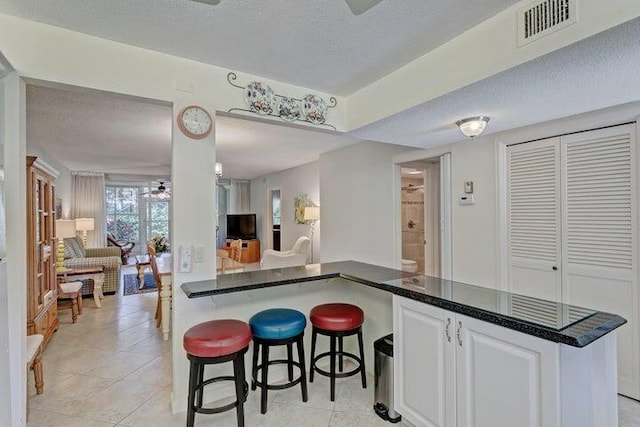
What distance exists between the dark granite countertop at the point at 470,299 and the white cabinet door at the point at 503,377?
0.20ft

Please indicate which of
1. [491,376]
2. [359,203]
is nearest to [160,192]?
[359,203]

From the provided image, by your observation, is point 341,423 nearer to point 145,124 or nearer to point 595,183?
point 595,183

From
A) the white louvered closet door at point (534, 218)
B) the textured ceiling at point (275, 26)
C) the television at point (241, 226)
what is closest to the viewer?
the textured ceiling at point (275, 26)

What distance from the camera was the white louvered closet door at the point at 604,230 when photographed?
232 centimetres

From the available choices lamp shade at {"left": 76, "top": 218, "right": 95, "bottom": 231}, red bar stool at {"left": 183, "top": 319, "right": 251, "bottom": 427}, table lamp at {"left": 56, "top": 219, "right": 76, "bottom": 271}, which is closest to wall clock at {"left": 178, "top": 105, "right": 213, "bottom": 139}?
red bar stool at {"left": 183, "top": 319, "right": 251, "bottom": 427}

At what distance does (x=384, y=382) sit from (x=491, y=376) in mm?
827

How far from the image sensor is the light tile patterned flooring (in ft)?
6.89

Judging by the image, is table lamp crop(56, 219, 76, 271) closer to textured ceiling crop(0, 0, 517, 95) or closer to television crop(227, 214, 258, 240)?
textured ceiling crop(0, 0, 517, 95)

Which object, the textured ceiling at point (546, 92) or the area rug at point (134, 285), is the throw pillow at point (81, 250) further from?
the textured ceiling at point (546, 92)

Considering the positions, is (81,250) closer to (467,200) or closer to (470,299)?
(467,200)

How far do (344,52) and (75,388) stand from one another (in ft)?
10.4

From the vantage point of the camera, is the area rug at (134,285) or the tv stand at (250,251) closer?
the area rug at (134,285)

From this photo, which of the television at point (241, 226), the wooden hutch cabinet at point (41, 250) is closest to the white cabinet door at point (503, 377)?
the wooden hutch cabinet at point (41, 250)

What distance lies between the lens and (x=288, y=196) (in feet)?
25.1
